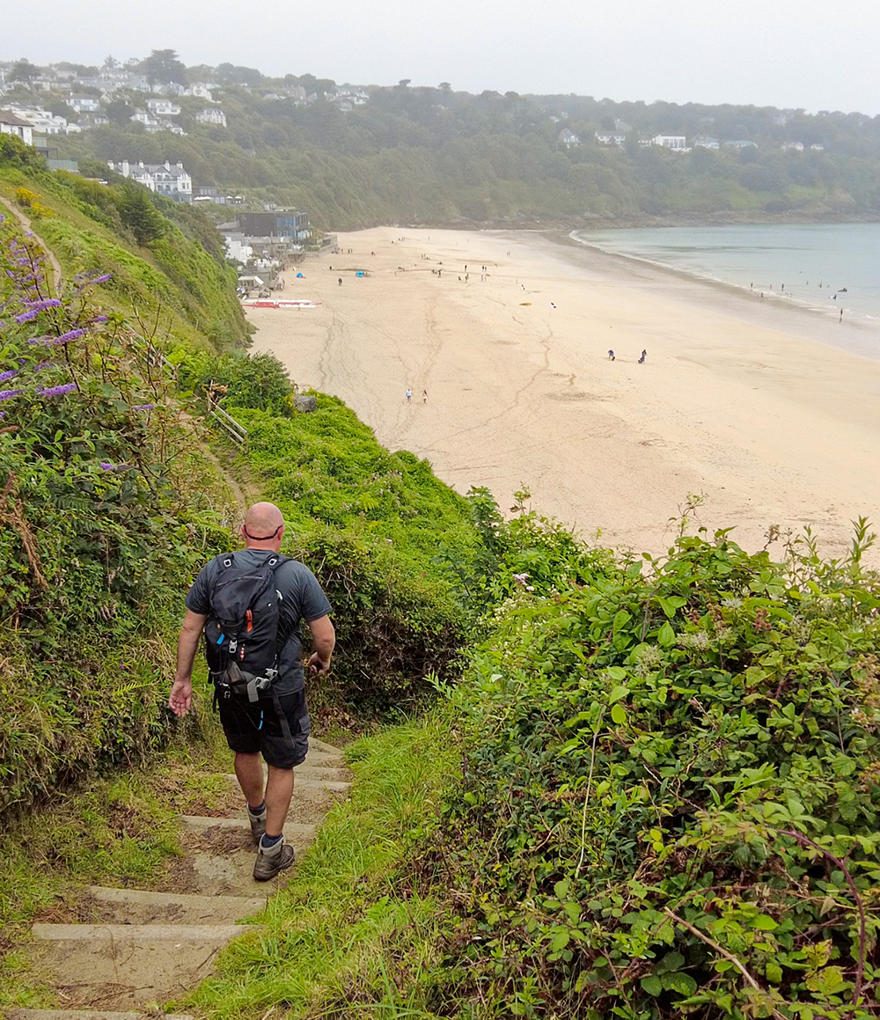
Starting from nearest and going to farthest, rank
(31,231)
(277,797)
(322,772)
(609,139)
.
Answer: (277,797) → (322,772) → (31,231) → (609,139)

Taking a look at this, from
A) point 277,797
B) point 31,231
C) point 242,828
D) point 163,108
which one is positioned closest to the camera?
point 277,797

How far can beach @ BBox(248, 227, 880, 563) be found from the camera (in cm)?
1900

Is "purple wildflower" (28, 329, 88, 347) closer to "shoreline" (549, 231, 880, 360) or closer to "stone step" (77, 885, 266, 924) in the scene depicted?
"stone step" (77, 885, 266, 924)

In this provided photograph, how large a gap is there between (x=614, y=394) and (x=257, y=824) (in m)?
25.1

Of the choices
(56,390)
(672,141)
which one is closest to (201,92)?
(672,141)

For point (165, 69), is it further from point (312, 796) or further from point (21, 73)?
point (312, 796)

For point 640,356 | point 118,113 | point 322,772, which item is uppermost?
point 118,113

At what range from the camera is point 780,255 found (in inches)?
3009

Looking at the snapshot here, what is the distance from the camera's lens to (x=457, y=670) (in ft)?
20.7

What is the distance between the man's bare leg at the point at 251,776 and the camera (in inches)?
149

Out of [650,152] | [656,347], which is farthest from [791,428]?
[650,152]

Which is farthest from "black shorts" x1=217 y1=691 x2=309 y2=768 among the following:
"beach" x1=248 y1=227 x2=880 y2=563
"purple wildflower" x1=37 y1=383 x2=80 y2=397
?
"beach" x1=248 y1=227 x2=880 y2=563

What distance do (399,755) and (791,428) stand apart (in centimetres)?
2306

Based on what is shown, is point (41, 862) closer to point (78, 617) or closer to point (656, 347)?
point (78, 617)
